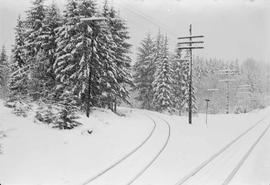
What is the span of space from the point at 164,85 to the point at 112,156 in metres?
24.0

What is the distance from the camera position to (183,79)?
39.8 meters

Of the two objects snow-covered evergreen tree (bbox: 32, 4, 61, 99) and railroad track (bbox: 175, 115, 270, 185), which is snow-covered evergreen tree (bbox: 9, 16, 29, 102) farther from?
railroad track (bbox: 175, 115, 270, 185)

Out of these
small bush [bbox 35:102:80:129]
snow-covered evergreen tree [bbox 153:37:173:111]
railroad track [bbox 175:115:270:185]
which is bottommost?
railroad track [bbox 175:115:270:185]

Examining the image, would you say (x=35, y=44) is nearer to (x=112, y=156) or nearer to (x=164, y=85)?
(x=112, y=156)

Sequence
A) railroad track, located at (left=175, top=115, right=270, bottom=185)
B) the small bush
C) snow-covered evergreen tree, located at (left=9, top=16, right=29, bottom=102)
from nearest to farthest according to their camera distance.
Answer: railroad track, located at (left=175, top=115, right=270, bottom=185)
the small bush
snow-covered evergreen tree, located at (left=9, top=16, right=29, bottom=102)

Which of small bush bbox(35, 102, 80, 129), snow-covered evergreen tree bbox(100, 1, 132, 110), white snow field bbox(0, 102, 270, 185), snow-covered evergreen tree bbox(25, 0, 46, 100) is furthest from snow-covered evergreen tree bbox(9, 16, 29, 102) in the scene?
white snow field bbox(0, 102, 270, 185)

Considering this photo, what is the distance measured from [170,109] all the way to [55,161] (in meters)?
26.7

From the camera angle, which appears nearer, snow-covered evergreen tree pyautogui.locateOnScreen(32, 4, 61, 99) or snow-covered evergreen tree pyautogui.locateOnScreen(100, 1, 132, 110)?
snow-covered evergreen tree pyautogui.locateOnScreen(32, 4, 61, 99)

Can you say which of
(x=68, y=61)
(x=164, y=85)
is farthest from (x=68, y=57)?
(x=164, y=85)

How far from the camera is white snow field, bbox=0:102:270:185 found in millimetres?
8781

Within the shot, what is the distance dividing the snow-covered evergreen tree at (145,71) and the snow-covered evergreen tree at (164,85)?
318 cm

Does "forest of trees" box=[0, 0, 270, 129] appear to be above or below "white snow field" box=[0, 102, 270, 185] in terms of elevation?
above

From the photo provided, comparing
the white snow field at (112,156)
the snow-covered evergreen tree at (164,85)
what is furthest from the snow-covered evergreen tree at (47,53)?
the snow-covered evergreen tree at (164,85)

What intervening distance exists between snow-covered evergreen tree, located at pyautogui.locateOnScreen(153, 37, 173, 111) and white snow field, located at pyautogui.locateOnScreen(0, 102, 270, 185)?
18758 mm
